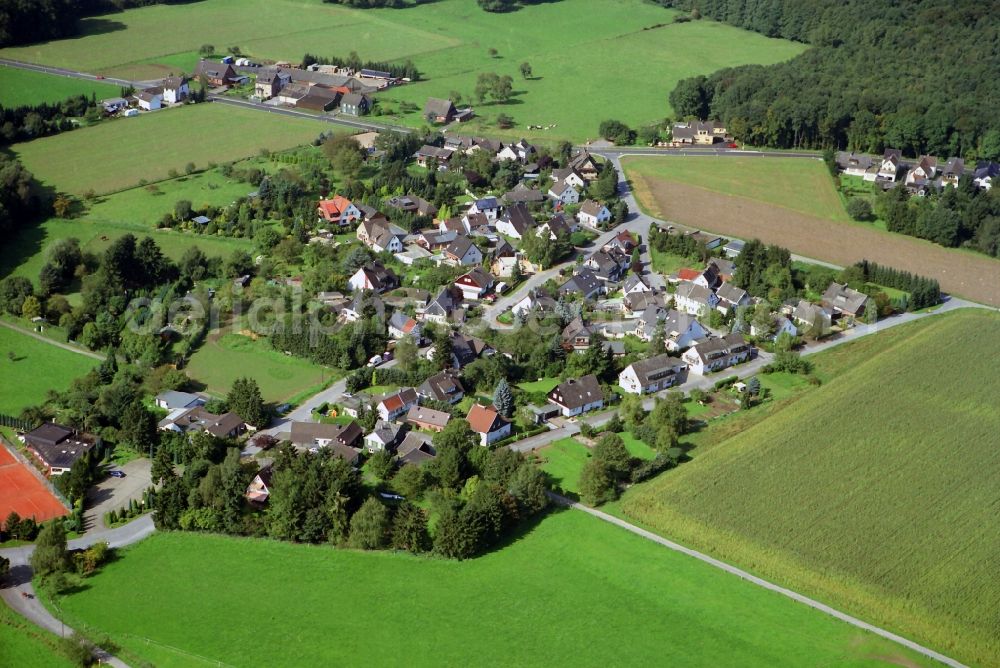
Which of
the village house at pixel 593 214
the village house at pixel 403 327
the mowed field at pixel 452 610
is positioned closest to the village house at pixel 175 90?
the village house at pixel 593 214

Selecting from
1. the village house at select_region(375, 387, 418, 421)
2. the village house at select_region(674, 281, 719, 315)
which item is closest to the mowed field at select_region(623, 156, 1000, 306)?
the village house at select_region(674, 281, 719, 315)

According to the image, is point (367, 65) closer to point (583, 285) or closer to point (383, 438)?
point (583, 285)

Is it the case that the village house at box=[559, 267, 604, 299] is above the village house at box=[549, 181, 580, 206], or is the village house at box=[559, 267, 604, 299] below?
below

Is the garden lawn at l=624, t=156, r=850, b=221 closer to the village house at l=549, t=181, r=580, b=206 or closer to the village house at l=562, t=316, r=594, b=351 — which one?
the village house at l=549, t=181, r=580, b=206

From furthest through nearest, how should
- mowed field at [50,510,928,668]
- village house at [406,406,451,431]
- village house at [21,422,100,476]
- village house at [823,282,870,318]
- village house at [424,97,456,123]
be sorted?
village house at [424,97,456,123], village house at [823,282,870,318], village house at [406,406,451,431], village house at [21,422,100,476], mowed field at [50,510,928,668]

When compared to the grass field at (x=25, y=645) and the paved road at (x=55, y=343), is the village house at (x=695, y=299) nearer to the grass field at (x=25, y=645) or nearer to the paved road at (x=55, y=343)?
the paved road at (x=55, y=343)

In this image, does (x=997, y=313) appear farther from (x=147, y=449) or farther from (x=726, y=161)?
(x=147, y=449)
